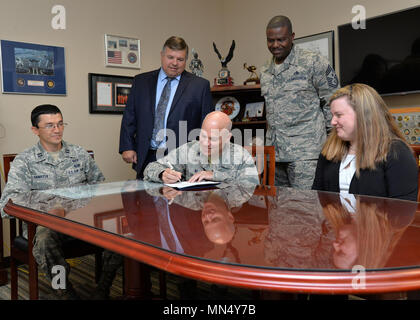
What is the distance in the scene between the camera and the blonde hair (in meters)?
1.59

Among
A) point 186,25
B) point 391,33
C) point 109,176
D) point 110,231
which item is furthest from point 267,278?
point 186,25

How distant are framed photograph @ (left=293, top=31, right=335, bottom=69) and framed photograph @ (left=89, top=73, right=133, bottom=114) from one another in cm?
167

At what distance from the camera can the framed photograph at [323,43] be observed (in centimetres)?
Result: 341

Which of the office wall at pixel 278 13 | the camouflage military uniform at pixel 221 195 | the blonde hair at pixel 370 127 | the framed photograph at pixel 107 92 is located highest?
the office wall at pixel 278 13

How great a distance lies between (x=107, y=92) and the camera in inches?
138

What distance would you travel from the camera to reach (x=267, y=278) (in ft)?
2.31

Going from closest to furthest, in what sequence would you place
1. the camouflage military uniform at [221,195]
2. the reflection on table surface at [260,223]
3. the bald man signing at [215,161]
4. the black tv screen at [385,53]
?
the reflection on table surface at [260,223]
the camouflage military uniform at [221,195]
the bald man signing at [215,161]
the black tv screen at [385,53]

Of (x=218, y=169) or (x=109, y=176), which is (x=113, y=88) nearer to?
(x=109, y=176)

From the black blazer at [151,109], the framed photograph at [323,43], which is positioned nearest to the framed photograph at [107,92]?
the black blazer at [151,109]

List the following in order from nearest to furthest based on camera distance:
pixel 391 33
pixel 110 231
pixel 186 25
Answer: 1. pixel 110 231
2. pixel 391 33
3. pixel 186 25

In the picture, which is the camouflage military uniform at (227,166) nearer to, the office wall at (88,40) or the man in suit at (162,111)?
the man in suit at (162,111)

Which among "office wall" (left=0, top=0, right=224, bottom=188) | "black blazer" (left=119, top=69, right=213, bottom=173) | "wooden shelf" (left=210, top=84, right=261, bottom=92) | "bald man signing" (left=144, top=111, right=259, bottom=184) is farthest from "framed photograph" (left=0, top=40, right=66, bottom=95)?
"bald man signing" (left=144, top=111, right=259, bottom=184)

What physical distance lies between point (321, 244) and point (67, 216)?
777 millimetres

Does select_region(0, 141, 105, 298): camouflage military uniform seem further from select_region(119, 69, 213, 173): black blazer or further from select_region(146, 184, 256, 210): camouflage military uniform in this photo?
select_region(146, 184, 256, 210): camouflage military uniform
